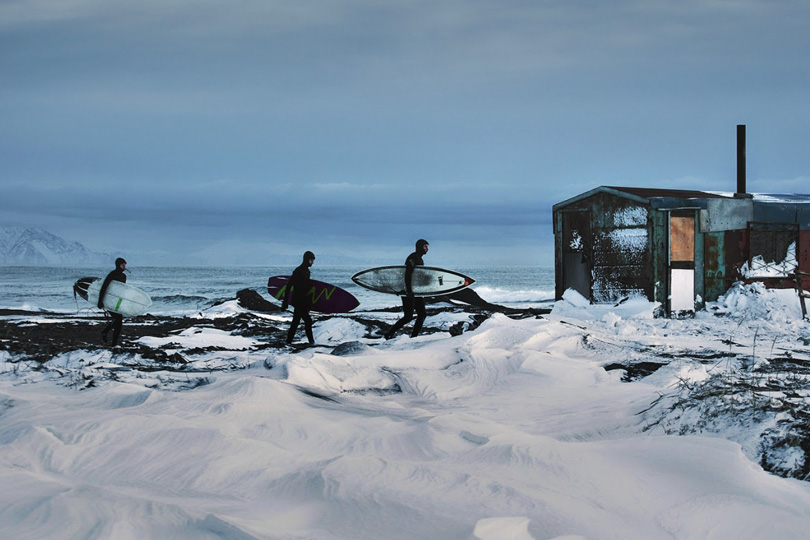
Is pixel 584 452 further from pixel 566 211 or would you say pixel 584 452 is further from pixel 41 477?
pixel 566 211

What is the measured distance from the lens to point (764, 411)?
463 cm

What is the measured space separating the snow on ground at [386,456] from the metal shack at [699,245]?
363 inches

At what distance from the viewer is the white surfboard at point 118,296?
12.5m

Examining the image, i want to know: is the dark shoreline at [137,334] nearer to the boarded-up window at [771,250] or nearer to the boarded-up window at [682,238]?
the boarded-up window at [682,238]

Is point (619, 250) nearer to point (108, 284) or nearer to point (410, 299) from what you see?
point (410, 299)

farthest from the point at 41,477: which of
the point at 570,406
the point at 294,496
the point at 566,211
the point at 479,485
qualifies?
the point at 566,211

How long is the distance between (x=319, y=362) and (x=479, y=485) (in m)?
3.88

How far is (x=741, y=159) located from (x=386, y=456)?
1941cm

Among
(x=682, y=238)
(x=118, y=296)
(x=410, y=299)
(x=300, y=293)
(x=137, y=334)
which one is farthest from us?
(x=682, y=238)

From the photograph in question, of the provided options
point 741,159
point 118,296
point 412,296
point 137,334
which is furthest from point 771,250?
point 137,334

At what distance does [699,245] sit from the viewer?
55.1 feet

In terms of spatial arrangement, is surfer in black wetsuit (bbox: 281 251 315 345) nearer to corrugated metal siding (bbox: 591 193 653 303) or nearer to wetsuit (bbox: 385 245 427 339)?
wetsuit (bbox: 385 245 427 339)

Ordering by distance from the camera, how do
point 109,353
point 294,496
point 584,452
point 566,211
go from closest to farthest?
1. point 294,496
2. point 584,452
3. point 109,353
4. point 566,211

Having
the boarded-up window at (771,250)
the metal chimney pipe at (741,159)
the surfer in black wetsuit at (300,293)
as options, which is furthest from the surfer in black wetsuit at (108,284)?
the metal chimney pipe at (741,159)
